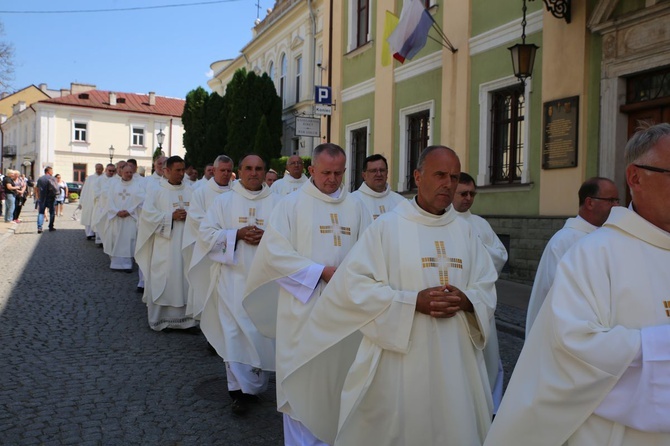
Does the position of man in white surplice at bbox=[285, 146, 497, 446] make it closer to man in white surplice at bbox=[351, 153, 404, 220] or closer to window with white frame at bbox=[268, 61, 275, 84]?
man in white surplice at bbox=[351, 153, 404, 220]

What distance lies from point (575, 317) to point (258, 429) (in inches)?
125

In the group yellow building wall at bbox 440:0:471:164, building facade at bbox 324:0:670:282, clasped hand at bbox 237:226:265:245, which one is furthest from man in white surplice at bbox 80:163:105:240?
clasped hand at bbox 237:226:265:245

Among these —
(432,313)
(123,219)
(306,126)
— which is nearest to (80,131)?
(306,126)

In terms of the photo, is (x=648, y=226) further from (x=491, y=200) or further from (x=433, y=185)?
(x=491, y=200)

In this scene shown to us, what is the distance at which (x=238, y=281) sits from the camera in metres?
Answer: 5.62

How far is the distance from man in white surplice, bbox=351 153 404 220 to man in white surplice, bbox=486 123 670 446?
15.2 feet

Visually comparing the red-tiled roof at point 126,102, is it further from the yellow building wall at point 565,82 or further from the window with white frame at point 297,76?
the yellow building wall at point 565,82

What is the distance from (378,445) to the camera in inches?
131

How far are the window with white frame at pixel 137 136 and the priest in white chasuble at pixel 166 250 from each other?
185ft

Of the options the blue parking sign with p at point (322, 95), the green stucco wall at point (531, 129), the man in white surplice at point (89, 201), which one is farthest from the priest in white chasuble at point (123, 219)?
the green stucco wall at point (531, 129)

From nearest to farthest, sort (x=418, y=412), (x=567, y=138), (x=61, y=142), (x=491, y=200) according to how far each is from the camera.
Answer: (x=418, y=412) → (x=567, y=138) → (x=491, y=200) → (x=61, y=142)

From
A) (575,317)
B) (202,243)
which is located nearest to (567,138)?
(202,243)

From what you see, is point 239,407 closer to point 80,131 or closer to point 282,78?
point 282,78

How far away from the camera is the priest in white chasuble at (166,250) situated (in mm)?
8102
